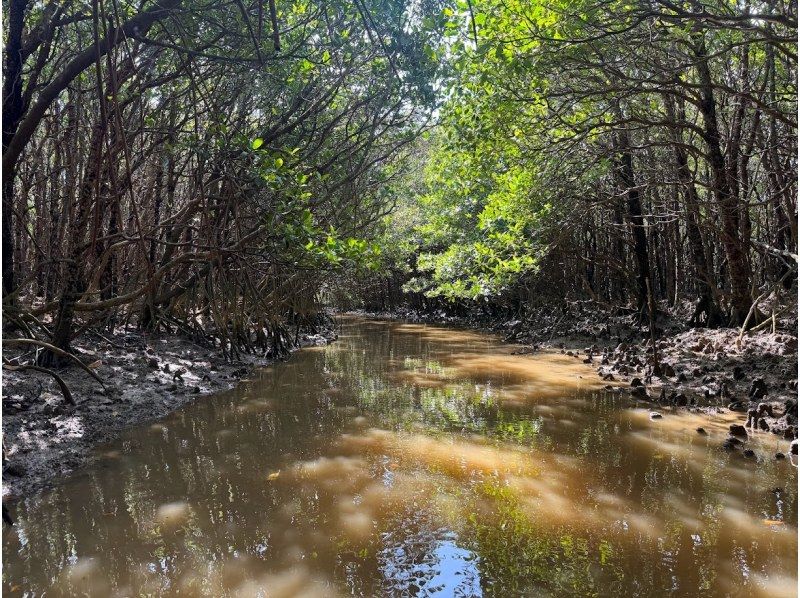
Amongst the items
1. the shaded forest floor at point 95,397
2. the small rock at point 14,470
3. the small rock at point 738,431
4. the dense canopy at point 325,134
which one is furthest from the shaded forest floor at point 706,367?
the small rock at point 14,470

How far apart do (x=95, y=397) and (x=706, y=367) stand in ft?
24.6

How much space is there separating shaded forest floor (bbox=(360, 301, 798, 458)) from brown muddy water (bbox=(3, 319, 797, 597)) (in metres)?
0.42

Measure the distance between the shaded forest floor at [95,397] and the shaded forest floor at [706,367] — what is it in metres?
5.52

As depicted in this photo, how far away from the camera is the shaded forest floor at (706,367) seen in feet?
18.7

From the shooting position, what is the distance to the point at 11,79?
5.15 m

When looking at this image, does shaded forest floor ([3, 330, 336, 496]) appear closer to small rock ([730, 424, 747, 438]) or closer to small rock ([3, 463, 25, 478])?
small rock ([3, 463, 25, 478])

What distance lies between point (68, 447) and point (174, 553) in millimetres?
2321

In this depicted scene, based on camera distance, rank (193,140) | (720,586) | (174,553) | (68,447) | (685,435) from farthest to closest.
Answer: (193,140) < (685,435) < (68,447) < (174,553) < (720,586)

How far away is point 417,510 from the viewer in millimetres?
3779

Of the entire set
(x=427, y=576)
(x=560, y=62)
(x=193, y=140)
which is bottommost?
(x=427, y=576)

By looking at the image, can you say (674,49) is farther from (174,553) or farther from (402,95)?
Result: (174,553)

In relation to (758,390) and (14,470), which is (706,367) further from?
(14,470)

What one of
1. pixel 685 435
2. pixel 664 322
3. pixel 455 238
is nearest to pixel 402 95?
pixel 685 435

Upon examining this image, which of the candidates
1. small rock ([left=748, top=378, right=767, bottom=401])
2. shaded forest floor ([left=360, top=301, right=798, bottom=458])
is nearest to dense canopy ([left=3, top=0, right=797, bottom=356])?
shaded forest floor ([left=360, top=301, right=798, bottom=458])
